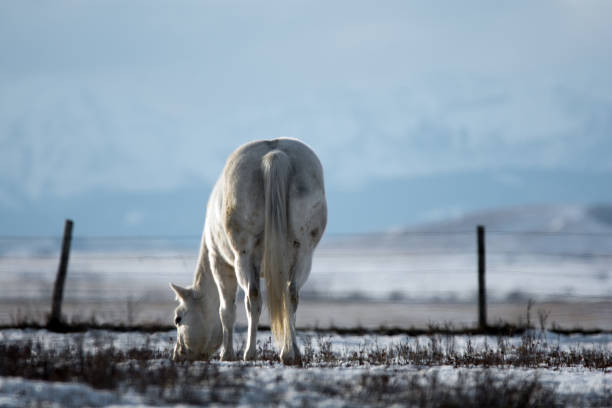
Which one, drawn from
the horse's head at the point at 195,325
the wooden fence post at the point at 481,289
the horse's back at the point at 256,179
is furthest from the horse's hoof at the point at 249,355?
the wooden fence post at the point at 481,289

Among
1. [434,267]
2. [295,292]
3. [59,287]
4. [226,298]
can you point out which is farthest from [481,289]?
[434,267]

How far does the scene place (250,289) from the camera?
290 inches

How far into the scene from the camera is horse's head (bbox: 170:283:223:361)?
827cm

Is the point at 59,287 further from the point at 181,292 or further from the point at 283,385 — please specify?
the point at 283,385

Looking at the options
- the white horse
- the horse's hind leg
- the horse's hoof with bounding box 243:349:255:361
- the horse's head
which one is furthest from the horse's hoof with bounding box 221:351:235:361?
the horse's hind leg

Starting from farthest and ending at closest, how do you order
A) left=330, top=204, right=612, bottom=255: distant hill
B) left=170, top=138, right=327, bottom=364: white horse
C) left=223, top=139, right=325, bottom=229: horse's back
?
left=330, top=204, right=612, bottom=255: distant hill → left=223, top=139, right=325, bottom=229: horse's back → left=170, top=138, right=327, bottom=364: white horse

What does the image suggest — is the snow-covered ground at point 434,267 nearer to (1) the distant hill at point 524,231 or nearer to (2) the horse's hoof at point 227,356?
(1) the distant hill at point 524,231

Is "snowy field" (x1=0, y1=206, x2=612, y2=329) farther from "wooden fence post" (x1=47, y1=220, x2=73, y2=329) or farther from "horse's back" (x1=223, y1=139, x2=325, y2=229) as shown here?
"horse's back" (x1=223, y1=139, x2=325, y2=229)

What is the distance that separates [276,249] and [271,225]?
9.3 inches

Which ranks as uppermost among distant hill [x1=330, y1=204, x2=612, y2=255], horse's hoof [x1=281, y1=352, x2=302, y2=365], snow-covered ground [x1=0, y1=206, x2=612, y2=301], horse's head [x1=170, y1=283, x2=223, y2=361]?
distant hill [x1=330, y1=204, x2=612, y2=255]

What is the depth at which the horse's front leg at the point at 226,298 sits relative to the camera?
7996 mm

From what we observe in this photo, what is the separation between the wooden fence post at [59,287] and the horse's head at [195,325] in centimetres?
521

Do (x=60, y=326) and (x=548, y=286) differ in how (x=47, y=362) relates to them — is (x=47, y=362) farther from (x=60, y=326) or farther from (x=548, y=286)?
(x=548, y=286)

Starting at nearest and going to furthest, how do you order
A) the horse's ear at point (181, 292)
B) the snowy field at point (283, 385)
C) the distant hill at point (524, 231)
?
the snowy field at point (283, 385) < the horse's ear at point (181, 292) < the distant hill at point (524, 231)
